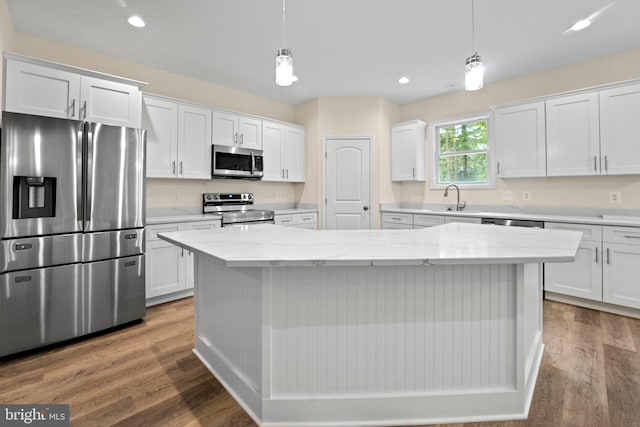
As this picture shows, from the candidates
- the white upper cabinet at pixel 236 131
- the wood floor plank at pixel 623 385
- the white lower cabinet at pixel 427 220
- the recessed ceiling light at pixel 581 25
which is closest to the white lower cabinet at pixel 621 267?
the wood floor plank at pixel 623 385

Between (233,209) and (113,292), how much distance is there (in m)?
1.88

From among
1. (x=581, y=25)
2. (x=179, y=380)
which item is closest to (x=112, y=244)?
(x=179, y=380)

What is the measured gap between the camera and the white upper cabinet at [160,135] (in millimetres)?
3428

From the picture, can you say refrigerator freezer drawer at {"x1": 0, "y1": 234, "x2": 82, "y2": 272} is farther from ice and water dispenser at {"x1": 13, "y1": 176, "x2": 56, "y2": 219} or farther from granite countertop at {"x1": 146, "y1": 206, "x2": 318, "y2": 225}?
granite countertop at {"x1": 146, "y1": 206, "x2": 318, "y2": 225}

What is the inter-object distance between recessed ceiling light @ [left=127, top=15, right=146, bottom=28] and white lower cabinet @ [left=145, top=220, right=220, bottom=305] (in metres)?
1.85

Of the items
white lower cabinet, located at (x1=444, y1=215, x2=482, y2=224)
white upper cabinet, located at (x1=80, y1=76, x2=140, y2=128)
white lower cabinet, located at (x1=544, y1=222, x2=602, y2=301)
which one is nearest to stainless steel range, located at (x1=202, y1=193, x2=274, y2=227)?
white upper cabinet, located at (x1=80, y1=76, x2=140, y2=128)

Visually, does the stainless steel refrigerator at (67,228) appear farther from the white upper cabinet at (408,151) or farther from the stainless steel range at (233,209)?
the white upper cabinet at (408,151)

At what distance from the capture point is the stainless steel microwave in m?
3.98

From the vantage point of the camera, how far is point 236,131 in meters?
4.22

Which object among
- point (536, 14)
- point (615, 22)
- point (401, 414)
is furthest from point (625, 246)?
point (401, 414)

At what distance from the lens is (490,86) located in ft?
14.0

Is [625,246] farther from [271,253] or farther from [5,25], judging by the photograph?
[5,25]

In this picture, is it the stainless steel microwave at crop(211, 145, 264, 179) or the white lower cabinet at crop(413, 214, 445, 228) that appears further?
the white lower cabinet at crop(413, 214, 445, 228)

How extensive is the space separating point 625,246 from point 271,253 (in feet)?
11.0
